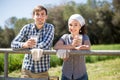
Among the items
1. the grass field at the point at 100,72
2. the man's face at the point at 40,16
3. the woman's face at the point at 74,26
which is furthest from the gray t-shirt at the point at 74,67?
the grass field at the point at 100,72

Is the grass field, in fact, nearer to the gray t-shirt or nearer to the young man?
the young man

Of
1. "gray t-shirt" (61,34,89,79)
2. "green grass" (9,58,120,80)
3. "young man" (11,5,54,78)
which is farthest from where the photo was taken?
"green grass" (9,58,120,80)

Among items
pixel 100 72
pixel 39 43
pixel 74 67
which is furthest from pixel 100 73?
pixel 74 67

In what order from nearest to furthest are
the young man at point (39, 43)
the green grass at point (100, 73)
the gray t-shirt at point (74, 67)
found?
the gray t-shirt at point (74, 67), the young man at point (39, 43), the green grass at point (100, 73)

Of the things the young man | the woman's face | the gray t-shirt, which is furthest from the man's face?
the gray t-shirt

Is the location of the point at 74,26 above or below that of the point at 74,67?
above

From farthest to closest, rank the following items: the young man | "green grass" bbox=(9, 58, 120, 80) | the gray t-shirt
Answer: "green grass" bbox=(9, 58, 120, 80) → the young man → the gray t-shirt

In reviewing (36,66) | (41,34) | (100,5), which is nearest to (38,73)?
(36,66)

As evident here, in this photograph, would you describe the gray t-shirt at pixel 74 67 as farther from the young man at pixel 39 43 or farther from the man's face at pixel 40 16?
the man's face at pixel 40 16

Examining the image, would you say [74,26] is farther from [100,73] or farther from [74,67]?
[100,73]

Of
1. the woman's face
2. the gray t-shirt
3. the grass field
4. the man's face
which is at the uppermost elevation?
the man's face

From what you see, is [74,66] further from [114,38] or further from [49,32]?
[114,38]

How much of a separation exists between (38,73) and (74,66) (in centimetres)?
50

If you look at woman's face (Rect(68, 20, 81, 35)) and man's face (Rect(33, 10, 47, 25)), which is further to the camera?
man's face (Rect(33, 10, 47, 25))
